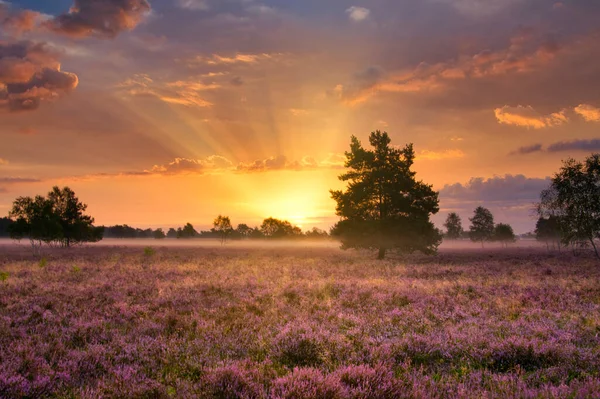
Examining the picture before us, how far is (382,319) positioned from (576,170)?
4061 centimetres

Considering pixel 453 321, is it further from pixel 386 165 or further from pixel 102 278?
pixel 386 165

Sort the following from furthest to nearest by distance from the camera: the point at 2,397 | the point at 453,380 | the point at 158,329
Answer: the point at 158,329, the point at 453,380, the point at 2,397

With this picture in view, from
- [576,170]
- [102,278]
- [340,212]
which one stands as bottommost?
[102,278]

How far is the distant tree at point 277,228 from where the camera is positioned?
170 meters

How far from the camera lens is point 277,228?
171375 mm

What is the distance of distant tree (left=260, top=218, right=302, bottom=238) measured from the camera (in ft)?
559

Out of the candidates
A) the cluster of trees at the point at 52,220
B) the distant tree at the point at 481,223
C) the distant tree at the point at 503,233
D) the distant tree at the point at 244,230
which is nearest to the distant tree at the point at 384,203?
the cluster of trees at the point at 52,220

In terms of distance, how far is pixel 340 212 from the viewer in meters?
38.0

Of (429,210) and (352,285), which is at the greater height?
(429,210)

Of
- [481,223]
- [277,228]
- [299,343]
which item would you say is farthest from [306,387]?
[277,228]

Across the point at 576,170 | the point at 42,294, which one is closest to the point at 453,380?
the point at 42,294

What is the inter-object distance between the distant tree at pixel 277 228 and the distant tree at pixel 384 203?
430ft

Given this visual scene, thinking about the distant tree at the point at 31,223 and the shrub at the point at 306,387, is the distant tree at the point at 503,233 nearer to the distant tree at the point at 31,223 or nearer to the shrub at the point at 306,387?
the distant tree at the point at 31,223

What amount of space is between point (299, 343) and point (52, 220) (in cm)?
6715
